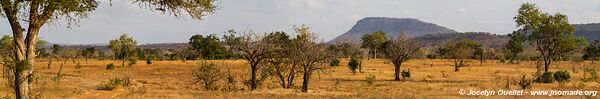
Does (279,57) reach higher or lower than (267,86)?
higher

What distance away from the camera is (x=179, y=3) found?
14477mm

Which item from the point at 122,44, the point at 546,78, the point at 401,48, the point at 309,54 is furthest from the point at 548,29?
the point at 122,44

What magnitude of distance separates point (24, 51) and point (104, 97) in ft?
57.8

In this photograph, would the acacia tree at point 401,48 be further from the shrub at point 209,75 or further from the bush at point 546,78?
the shrub at point 209,75

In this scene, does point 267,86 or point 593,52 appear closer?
point 267,86

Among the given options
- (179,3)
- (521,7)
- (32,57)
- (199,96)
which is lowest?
(199,96)

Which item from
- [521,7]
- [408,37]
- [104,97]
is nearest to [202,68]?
[104,97]

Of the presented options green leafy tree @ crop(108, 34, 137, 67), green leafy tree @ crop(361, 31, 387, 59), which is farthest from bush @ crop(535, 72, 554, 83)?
green leafy tree @ crop(108, 34, 137, 67)

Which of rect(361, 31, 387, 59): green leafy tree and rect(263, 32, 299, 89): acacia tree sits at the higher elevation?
rect(361, 31, 387, 59): green leafy tree

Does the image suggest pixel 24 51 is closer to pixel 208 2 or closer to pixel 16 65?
pixel 16 65

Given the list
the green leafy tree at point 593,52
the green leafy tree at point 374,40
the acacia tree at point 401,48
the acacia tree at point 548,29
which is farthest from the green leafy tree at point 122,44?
the green leafy tree at point 593,52

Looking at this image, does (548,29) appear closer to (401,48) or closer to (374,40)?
(401,48)

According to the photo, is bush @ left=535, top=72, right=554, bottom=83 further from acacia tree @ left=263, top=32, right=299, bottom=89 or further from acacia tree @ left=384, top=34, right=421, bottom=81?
acacia tree @ left=263, top=32, right=299, bottom=89

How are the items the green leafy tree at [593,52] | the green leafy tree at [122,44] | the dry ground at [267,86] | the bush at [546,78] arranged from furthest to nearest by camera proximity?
the green leafy tree at [593,52]
the green leafy tree at [122,44]
the bush at [546,78]
the dry ground at [267,86]
